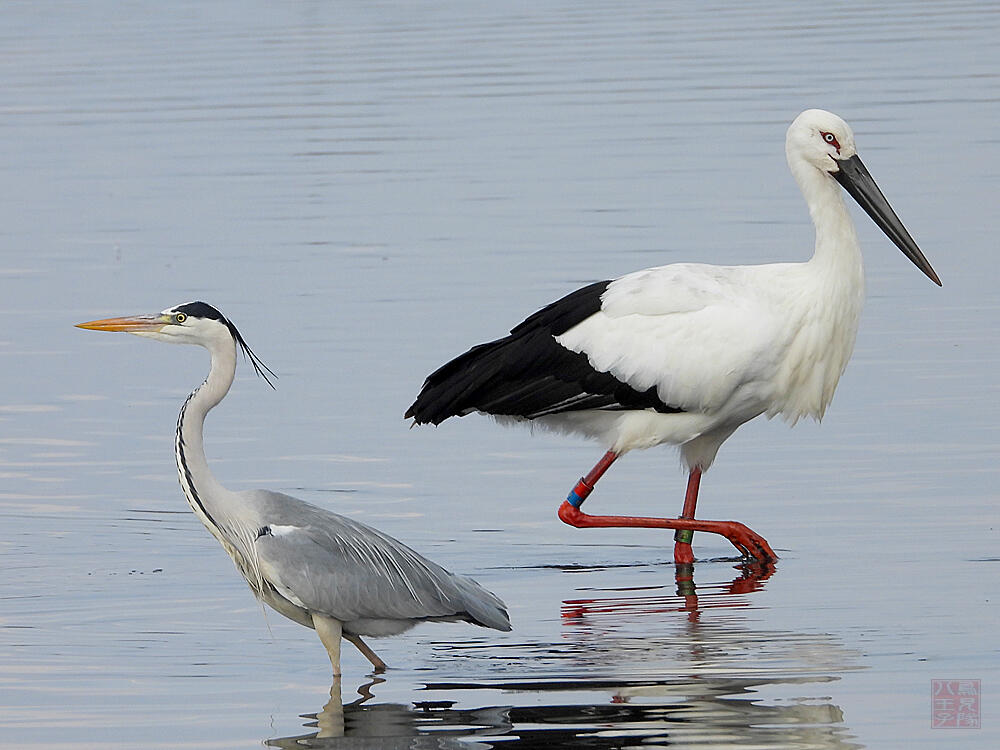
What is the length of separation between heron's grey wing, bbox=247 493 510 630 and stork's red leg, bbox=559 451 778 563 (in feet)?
5.12

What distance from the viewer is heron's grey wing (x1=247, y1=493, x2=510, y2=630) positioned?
26.5 ft

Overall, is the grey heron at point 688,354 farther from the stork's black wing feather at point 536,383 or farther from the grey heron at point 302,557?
the grey heron at point 302,557

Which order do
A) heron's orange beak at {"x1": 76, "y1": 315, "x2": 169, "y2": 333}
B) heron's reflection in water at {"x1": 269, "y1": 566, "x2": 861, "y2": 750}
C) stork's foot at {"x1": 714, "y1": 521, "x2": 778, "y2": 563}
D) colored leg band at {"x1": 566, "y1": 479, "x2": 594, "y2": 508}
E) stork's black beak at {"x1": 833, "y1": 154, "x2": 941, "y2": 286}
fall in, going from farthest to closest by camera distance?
stork's black beak at {"x1": 833, "y1": 154, "x2": 941, "y2": 286}, colored leg band at {"x1": 566, "y1": 479, "x2": 594, "y2": 508}, stork's foot at {"x1": 714, "y1": 521, "x2": 778, "y2": 563}, heron's orange beak at {"x1": 76, "y1": 315, "x2": 169, "y2": 333}, heron's reflection in water at {"x1": 269, "y1": 566, "x2": 861, "y2": 750}

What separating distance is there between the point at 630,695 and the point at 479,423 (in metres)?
4.46

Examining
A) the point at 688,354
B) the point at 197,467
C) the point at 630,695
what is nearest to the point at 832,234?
the point at 688,354

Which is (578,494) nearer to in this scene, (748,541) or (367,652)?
(748,541)

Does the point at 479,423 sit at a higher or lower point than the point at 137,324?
lower

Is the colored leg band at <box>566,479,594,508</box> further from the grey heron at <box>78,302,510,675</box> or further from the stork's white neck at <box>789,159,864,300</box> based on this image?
Result: the grey heron at <box>78,302,510,675</box>

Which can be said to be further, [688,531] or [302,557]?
[688,531]

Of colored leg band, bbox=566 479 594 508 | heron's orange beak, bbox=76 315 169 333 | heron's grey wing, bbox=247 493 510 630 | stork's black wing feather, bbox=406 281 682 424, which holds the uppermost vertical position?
heron's orange beak, bbox=76 315 169 333

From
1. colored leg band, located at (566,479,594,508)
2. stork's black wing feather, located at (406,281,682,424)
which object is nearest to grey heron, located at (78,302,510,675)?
colored leg band, located at (566,479,594,508)

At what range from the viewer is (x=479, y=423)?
1209 cm

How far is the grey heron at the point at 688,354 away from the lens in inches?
384

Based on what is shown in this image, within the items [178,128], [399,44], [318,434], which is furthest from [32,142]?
[318,434]
